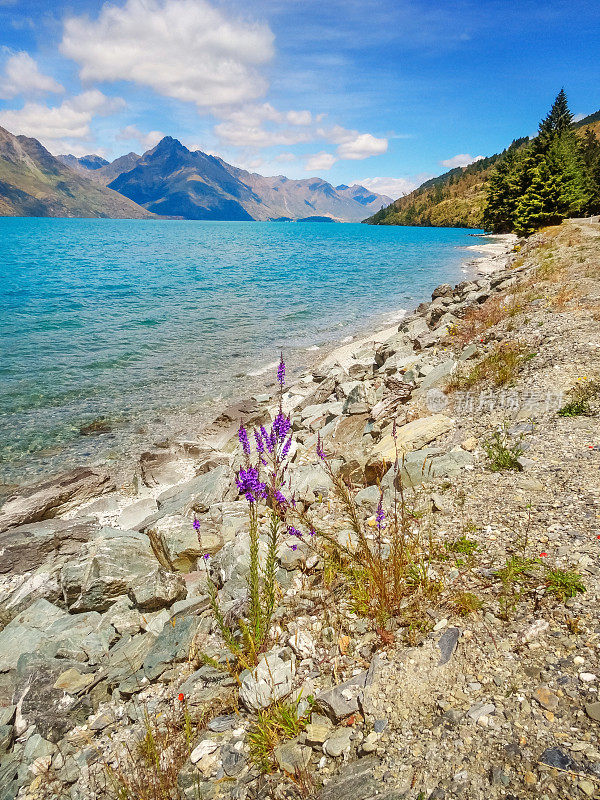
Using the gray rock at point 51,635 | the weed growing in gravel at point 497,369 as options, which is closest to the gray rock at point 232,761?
the gray rock at point 51,635

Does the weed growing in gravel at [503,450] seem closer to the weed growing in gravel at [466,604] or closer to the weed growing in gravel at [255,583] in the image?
the weed growing in gravel at [466,604]

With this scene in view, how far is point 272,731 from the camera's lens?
364 cm

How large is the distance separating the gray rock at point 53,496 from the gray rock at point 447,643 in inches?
444

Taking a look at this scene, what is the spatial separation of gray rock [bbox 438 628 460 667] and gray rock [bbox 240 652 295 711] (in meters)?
1.51

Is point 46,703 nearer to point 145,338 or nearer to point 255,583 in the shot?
point 255,583

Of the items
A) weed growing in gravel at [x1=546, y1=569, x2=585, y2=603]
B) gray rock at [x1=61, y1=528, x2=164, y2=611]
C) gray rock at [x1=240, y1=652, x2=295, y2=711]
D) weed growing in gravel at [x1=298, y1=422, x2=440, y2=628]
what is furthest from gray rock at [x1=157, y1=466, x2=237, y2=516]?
weed growing in gravel at [x1=546, y1=569, x2=585, y2=603]

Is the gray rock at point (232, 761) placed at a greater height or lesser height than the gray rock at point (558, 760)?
lesser

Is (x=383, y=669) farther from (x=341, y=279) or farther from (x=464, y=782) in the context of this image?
(x=341, y=279)

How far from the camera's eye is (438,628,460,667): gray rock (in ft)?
12.5

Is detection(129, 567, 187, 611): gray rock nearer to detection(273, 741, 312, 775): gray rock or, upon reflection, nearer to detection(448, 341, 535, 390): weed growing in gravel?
detection(273, 741, 312, 775): gray rock

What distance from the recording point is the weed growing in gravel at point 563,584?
4000 millimetres

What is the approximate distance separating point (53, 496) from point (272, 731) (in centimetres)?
1093

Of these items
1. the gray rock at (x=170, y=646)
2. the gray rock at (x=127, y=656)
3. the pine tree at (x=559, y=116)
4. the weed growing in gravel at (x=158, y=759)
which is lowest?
the gray rock at (x=127, y=656)

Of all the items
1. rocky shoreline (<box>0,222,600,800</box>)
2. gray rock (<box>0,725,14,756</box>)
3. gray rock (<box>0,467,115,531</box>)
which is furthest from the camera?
gray rock (<box>0,467,115,531</box>)
